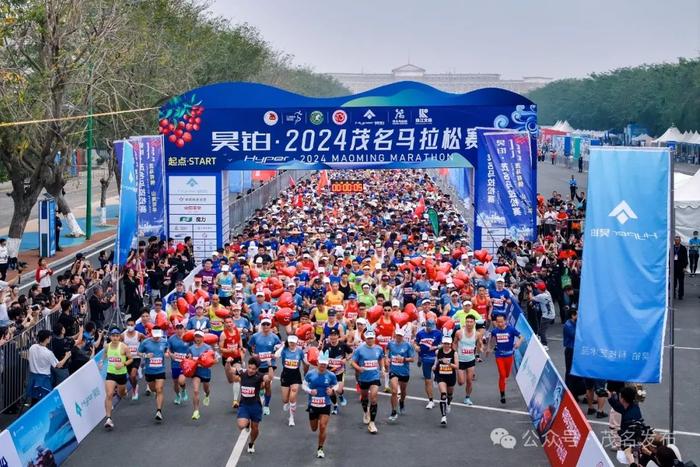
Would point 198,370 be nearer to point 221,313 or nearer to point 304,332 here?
point 304,332

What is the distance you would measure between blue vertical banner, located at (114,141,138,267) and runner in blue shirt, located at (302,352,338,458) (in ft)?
20.4

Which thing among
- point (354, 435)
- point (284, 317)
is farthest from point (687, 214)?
point (354, 435)

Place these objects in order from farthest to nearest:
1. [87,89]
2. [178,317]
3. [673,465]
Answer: [87,89] < [178,317] < [673,465]

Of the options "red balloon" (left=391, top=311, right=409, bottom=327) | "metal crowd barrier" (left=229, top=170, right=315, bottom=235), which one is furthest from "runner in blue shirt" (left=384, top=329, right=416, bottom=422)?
"metal crowd barrier" (left=229, top=170, right=315, bottom=235)

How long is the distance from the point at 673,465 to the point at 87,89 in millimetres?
29787

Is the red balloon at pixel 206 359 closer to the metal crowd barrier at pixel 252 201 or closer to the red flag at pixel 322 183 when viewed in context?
the metal crowd barrier at pixel 252 201

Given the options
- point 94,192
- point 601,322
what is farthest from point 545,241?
point 94,192

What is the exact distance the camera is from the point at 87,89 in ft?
118

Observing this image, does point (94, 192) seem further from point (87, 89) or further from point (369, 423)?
point (369, 423)

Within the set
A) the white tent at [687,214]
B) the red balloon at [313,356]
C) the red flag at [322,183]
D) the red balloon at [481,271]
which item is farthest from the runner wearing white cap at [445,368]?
the red flag at [322,183]

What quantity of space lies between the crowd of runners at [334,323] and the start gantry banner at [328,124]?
2436mm

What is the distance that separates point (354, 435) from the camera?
15227 millimetres

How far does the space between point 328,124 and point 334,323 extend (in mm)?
14163

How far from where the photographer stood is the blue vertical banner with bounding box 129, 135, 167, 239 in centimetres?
2855
